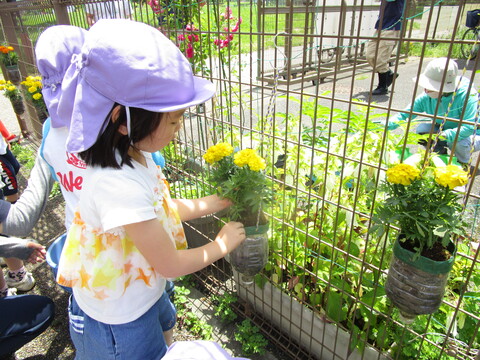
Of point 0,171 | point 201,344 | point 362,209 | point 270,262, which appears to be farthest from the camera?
point 0,171

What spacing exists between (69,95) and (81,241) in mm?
505

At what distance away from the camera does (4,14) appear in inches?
182

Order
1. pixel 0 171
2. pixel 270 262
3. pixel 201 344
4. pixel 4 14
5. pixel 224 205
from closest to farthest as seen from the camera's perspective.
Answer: pixel 201 344 < pixel 224 205 < pixel 270 262 < pixel 0 171 < pixel 4 14

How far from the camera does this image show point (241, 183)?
1.34 meters

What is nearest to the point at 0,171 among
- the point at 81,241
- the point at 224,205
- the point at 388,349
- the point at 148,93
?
the point at 81,241

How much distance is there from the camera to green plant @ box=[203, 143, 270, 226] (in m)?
1.33

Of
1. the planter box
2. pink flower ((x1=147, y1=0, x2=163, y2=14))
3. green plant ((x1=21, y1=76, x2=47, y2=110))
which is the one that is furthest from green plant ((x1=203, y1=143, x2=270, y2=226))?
green plant ((x1=21, y1=76, x2=47, y2=110))

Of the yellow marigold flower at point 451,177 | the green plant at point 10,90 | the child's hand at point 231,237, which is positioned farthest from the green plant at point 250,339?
the green plant at point 10,90

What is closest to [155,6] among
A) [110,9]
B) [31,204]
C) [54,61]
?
[110,9]

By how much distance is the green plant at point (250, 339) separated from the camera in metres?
1.96

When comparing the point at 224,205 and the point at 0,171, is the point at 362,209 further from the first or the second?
the point at 0,171

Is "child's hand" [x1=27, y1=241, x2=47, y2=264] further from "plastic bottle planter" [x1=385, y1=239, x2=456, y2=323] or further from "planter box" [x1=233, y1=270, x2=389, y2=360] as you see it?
"plastic bottle planter" [x1=385, y1=239, x2=456, y2=323]

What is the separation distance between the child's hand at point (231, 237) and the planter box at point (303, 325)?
644 millimetres

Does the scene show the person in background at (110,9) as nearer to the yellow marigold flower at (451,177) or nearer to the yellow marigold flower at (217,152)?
the yellow marigold flower at (217,152)
